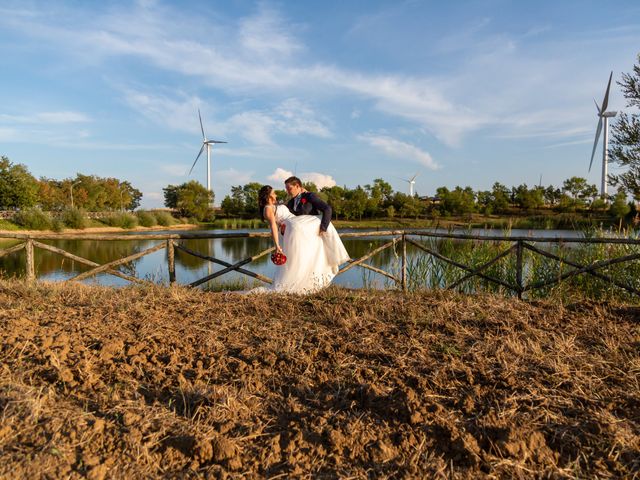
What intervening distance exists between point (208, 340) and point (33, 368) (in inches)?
47.8

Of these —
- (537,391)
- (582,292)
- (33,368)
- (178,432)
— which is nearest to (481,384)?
(537,391)

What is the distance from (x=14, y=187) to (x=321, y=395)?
167 ft

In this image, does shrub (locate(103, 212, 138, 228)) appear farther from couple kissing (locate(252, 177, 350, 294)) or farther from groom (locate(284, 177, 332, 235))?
couple kissing (locate(252, 177, 350, 294))

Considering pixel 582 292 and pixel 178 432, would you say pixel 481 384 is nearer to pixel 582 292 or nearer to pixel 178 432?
pixel 178 432

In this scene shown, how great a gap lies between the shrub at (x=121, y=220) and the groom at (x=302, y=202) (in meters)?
46.3

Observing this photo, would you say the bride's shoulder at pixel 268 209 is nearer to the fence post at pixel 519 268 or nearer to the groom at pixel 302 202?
the groom at pixel 302 202

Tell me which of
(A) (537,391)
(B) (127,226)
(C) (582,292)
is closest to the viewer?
(A) (537,391)

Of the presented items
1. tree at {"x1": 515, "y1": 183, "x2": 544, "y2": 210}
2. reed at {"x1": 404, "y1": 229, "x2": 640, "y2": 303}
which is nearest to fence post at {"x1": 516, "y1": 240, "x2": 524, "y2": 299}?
reed at {"x1": 404, "y1": 229, "x2": 640, "y2": 303}

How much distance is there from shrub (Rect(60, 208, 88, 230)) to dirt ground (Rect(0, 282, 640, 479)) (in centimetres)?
4479

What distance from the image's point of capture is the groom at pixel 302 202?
270 inches

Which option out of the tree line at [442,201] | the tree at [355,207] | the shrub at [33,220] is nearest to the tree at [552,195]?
the tree line at [442,201]

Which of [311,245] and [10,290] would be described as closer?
[10,290]

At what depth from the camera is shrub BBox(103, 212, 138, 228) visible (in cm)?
4800

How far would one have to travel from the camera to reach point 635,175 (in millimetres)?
9555
